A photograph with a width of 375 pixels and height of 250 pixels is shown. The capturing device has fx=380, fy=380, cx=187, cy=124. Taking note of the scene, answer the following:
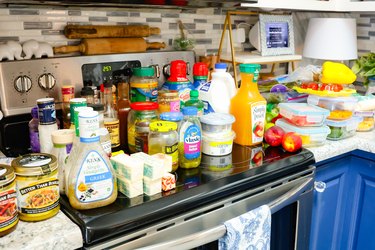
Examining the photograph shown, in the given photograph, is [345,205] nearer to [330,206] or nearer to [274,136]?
[330,206]

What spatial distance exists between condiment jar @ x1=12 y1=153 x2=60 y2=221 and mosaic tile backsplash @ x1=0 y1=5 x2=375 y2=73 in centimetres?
71

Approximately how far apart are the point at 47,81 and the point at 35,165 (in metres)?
0.56

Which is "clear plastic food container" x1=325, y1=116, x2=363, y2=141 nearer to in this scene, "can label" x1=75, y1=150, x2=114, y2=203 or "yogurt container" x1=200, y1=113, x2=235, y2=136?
"yogurt container" x1=200, y1=113, x2=235, y2=136

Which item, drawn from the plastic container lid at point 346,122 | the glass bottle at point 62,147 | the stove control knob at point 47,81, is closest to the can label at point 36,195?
the glass bottle at point 62,147

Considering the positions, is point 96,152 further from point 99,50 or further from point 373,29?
point 373,29

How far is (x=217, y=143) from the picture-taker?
1.19 metres

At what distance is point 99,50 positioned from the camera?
1.47 m

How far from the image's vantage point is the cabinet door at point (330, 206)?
4.68 feet

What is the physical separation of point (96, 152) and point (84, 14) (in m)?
0.83

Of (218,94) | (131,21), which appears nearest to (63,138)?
(218,94)

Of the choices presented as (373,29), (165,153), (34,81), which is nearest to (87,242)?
(165,153)

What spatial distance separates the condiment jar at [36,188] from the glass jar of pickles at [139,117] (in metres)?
0.35

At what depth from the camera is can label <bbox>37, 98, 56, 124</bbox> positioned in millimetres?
1022

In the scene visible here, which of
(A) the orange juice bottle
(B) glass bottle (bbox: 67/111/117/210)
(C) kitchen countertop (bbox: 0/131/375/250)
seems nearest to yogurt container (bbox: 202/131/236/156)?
(A) the orange juice bottle
